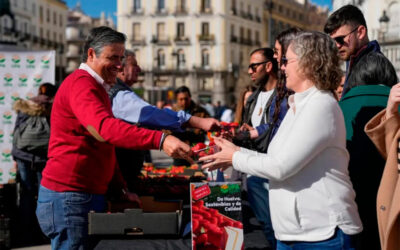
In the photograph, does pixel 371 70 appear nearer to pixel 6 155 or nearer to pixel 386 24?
pixel 6 155

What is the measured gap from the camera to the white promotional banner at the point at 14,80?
8484 mm

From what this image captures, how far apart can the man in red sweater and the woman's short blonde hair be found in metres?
0.76

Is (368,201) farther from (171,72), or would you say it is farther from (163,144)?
(171,72)

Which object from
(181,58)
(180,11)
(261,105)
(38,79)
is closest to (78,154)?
(261,105)

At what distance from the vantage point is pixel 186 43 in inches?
2413

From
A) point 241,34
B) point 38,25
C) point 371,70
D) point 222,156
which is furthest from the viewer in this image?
point 38,25

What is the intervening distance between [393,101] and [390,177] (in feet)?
1.17

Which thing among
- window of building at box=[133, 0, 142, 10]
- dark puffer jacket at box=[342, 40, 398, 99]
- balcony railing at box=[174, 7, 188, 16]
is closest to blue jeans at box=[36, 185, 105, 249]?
dark puffer jacket at box=[342, 40, 398, 99]

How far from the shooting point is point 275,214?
9.05 feet

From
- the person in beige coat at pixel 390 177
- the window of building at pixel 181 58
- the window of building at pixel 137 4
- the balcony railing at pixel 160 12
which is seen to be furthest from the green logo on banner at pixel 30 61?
the window of building at pixel 137 4

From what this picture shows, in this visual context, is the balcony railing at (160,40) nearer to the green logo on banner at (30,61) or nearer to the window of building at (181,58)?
the window of building at (181,58)

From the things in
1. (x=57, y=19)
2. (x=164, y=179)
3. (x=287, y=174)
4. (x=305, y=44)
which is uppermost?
(x=57, y=19)

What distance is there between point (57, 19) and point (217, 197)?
243 ft

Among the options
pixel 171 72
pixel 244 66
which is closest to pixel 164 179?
pixel 171 72
